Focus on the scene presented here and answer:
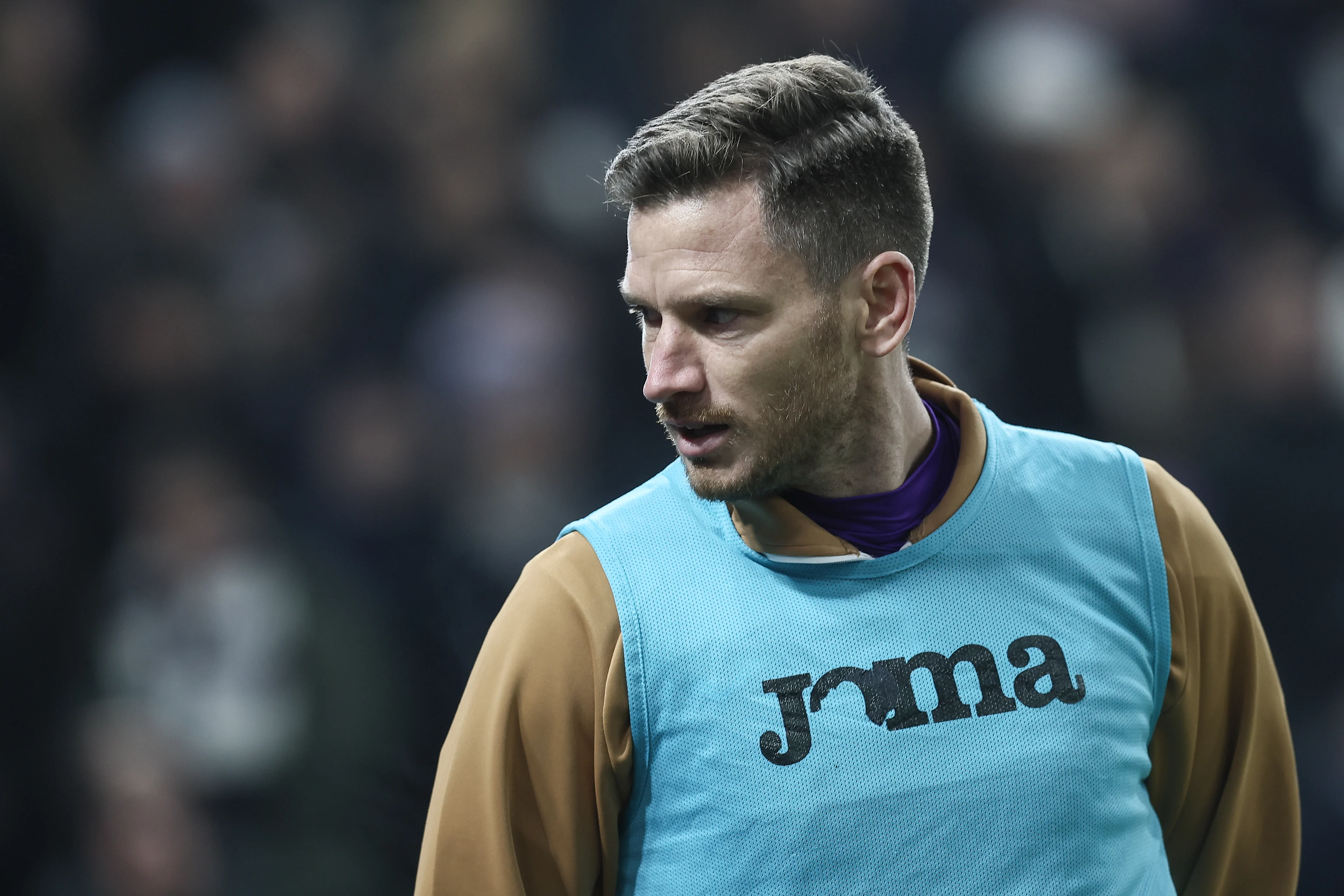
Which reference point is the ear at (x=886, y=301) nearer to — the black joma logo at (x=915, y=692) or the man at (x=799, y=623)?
the man at (x=799, y=623)

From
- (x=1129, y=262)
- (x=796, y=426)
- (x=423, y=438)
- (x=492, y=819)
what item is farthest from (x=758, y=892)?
(x=1129, y=262)

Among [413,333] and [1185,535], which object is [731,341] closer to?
[1185,535]

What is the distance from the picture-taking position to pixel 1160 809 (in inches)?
65.3

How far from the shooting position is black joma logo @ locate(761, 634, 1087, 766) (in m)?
1.41

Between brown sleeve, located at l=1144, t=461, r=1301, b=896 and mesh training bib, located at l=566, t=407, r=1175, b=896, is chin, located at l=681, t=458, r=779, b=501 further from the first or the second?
brown sleeve, located at l=1144, t=461, r=1301, b=896

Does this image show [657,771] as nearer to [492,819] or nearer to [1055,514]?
[492,819]

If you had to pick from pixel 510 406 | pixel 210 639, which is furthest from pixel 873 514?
pixel 210 639

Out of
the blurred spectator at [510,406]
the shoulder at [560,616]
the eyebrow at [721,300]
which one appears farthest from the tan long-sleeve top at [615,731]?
the blurred spectator at [510,406]

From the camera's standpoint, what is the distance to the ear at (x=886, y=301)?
1.46m

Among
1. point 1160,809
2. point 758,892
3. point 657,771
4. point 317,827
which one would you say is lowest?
point 317,827

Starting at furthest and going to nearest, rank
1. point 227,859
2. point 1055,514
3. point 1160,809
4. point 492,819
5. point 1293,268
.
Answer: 1. point 1293,268
2. point 227,859
3. point 1160,809
4. point 1055,514
5. point 492,819

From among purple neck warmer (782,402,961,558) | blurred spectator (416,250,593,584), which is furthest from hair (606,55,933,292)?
blurred spectator (416,250,593,584)

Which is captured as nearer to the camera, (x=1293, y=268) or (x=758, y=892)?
(x=758, y=892)

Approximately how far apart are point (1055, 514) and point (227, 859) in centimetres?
237
